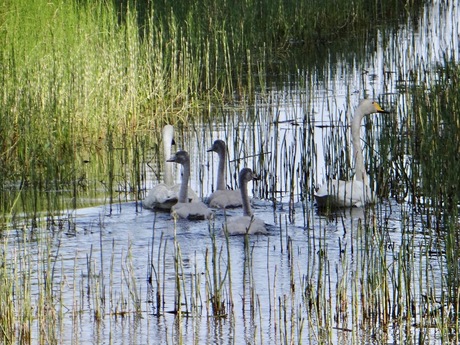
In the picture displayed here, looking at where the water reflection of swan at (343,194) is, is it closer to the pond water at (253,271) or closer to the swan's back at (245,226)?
the pond water at (253,271)

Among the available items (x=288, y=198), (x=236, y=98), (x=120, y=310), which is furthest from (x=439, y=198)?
(x=236, y=98)

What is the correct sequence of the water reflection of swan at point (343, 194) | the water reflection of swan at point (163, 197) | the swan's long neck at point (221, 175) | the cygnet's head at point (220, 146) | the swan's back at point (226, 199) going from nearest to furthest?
the water reflection of swan at point (343, 194), the water reflection of swan at point (163, 197), the swan's back at point (226, 199), the swan's long neck at point (221, 175), the cygnet's head at point (220, 146)

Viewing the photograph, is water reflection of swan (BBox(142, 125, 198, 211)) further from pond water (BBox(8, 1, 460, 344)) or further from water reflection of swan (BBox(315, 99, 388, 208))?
water reflection of swan (BBox(315, 99, 388, 208))

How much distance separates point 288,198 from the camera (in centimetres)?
1119

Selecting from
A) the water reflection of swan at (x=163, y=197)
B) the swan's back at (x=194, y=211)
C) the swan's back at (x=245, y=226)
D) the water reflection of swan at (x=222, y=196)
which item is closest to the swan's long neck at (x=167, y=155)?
the water reflection of swan at (x=163, y=197)

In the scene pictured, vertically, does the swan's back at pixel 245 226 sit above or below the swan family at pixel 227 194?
below

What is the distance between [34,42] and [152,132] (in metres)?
2.26

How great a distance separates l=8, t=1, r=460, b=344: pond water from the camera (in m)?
6.79

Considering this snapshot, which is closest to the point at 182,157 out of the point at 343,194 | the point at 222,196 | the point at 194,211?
the point at 222,196

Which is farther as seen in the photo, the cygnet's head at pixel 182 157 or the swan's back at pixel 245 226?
the cygnet's head at pixel 182 157

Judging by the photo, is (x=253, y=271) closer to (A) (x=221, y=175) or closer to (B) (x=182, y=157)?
(A) (x=221, y=175)

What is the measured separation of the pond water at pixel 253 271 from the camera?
22.3 feet

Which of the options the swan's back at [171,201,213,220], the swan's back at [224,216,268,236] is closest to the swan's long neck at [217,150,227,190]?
the swan's back at [171,201,213,220]

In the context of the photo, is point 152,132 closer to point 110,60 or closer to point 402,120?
point 110,60
